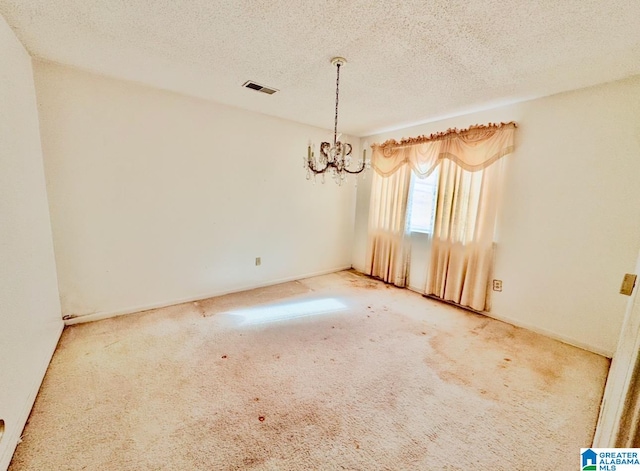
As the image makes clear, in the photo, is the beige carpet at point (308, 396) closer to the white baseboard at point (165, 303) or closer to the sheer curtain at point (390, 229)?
the white baseboard at point (165, 303)

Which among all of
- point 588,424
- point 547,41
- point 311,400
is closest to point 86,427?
point 311,400

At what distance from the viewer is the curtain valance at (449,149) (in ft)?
9.75

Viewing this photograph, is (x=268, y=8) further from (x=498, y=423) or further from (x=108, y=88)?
(x=498, y=423)

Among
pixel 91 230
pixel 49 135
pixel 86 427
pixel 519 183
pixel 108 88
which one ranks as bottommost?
pixel 86 427

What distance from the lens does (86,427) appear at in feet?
5.06

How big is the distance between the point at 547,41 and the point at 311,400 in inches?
111

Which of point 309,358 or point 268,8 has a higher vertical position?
point 268,8

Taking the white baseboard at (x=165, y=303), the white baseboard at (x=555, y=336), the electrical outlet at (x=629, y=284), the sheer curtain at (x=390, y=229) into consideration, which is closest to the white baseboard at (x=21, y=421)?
the white baseboard at (x=165, y=303)

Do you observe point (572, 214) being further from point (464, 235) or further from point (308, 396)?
point (308, 396)

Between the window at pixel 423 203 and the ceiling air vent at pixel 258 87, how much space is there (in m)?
2.26

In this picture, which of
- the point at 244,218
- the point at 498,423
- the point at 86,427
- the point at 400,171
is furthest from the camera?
the point at 400,171
